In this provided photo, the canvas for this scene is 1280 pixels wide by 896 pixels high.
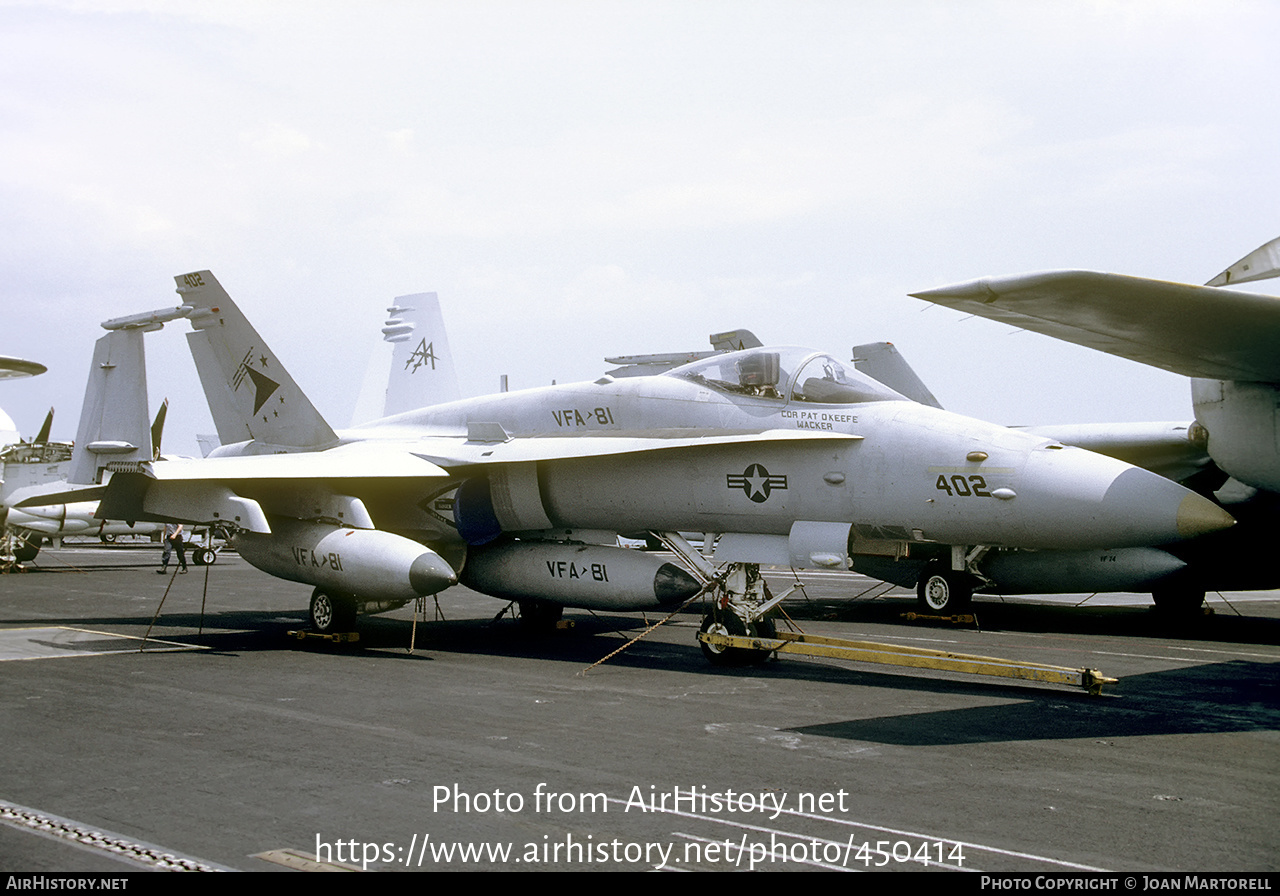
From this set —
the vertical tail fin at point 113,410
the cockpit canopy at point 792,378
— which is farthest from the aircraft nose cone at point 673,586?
the vertical tail fin at point 113,410

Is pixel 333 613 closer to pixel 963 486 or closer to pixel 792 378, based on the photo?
pixel 792 378

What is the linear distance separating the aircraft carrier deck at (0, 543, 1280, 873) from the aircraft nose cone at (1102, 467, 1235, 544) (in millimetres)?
1417

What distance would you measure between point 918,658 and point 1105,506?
78.7 inches

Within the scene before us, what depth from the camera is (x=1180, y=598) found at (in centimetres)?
1520

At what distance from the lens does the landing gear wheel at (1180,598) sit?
1493 centimetres

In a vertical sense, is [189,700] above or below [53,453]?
below

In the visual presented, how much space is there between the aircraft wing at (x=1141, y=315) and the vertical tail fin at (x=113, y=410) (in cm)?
991

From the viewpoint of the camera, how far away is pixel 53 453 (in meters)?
28.5

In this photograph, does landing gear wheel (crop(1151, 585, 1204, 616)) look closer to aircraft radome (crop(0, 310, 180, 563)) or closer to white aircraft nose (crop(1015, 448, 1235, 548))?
white aircraft nose (crop(1015, 448, 1235, 548))

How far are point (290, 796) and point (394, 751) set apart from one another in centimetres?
115

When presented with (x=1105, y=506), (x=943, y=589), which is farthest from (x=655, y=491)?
(x=943, y=589)
